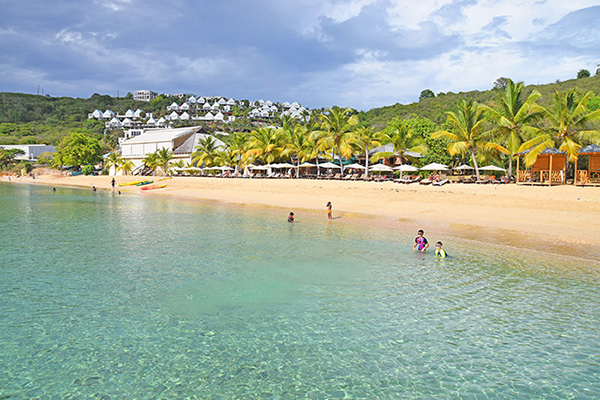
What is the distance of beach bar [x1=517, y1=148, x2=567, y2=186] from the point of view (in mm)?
26875

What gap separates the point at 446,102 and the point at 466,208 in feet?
252

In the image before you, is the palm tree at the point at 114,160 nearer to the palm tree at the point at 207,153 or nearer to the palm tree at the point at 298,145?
the palm tree at the point at 207,153

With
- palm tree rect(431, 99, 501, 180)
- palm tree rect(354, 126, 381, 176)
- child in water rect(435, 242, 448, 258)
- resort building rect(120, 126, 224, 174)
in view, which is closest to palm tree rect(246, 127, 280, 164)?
palm tree rect(354, 126, 381, 176)

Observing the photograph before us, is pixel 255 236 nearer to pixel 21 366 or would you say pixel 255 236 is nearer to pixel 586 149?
pixel 21 366

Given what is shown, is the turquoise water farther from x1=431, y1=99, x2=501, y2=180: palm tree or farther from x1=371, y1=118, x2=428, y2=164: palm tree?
x1=371, y1=118, x2=428, y2=164: palm tree

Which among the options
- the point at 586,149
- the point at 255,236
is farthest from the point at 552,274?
the point at 586,149

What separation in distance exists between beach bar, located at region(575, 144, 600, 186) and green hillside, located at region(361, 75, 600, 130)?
1348 inches

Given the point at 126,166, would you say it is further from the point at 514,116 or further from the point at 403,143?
the point at 514,116

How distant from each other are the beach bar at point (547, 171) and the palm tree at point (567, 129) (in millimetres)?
688

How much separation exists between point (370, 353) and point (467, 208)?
1869 centimetres

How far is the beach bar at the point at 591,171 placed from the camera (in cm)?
2575

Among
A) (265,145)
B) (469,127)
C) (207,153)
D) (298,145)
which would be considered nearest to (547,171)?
(469,127)

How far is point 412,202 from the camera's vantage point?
26.8 metres

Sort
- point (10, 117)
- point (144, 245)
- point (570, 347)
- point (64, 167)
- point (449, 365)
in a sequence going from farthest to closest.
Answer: point (10, 117), point (64, 167), point (144, 245), point (570, 347), point (449, 365)
